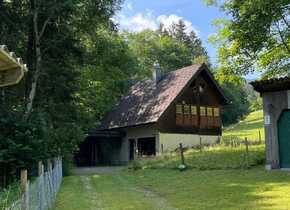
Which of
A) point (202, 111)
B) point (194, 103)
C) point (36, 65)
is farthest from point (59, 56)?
point (202, 111)

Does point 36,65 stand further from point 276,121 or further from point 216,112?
point 216,112

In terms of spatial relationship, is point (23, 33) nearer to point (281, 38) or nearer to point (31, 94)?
point (31, 94)

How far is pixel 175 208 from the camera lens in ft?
39.8

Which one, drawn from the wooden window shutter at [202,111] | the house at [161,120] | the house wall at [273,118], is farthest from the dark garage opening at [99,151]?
the house wall at [273,118]

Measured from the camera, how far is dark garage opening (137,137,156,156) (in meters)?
40.2

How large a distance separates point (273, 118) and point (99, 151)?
27.1 meters

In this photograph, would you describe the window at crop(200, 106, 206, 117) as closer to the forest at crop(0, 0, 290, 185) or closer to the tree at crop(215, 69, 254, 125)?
the forest at crop(0, 0, 290, 185)

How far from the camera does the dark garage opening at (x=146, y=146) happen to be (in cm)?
4019

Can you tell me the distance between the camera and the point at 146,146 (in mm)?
41312

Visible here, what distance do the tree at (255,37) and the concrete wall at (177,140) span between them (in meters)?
12.0

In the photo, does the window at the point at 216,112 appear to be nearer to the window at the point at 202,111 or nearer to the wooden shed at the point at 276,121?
the window at the point at 202,111

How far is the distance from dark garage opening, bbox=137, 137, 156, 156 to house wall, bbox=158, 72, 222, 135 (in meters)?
1.81

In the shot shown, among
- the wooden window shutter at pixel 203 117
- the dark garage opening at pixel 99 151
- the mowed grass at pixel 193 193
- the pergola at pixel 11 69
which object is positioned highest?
the wooden window shutter at pixel 203 117

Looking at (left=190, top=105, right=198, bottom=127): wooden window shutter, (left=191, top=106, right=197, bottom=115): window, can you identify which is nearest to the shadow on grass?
(left=190, top=105, right=198, bottom=127): wooden window shutter
